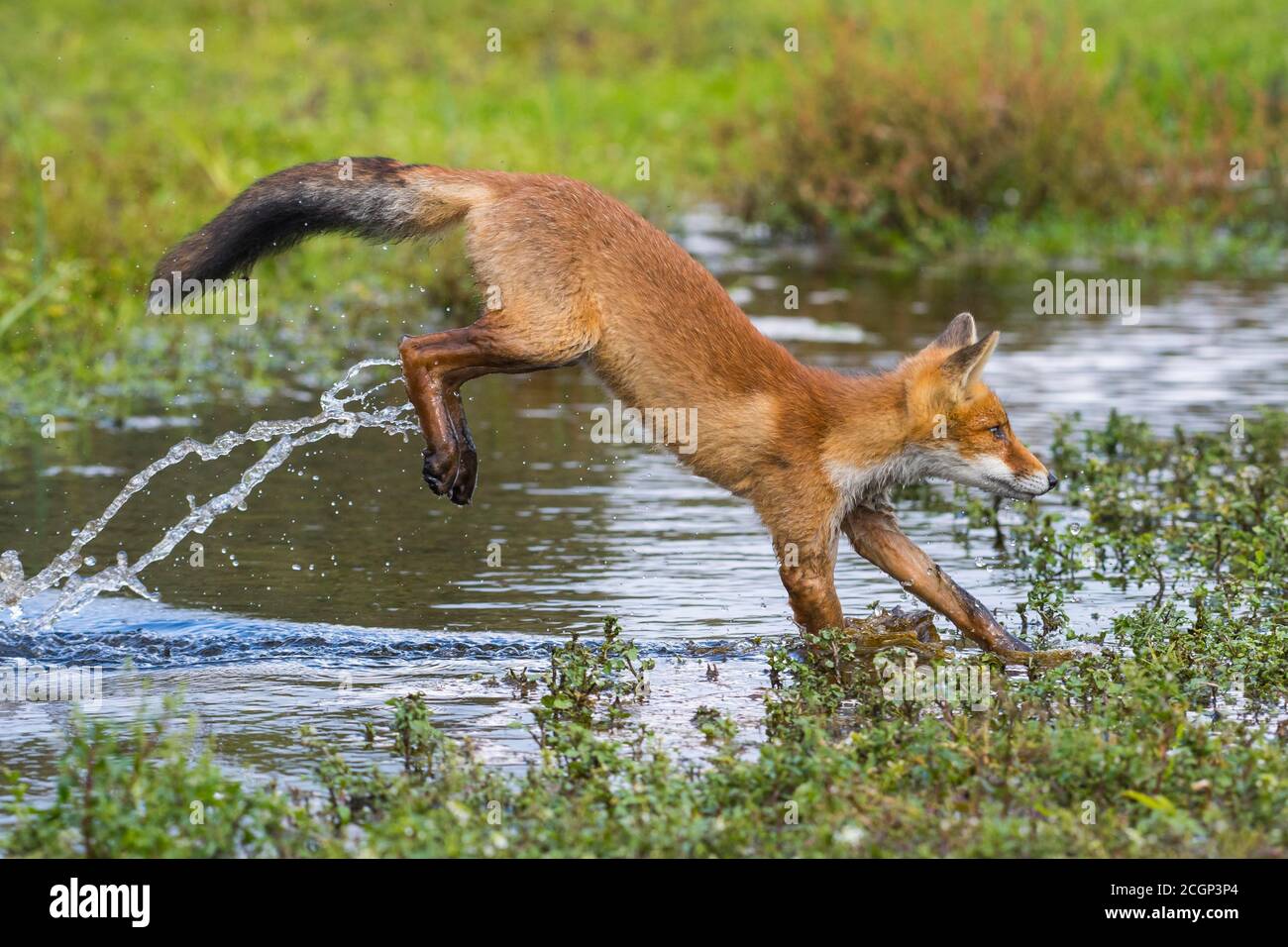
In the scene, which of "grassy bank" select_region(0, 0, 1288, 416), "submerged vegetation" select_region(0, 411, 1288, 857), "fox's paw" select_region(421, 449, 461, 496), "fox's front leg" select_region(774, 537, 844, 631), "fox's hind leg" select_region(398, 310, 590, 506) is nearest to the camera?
"submerged vegetation" select_region(0, 411, 1288, 857)

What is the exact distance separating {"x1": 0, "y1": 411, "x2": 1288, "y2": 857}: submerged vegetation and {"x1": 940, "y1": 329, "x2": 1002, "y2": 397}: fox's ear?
830 mm

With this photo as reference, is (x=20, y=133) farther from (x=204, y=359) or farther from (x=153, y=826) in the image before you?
(x=153, y=826)

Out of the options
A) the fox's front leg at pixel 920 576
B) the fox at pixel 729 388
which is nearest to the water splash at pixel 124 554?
the fox at pixel 729 388

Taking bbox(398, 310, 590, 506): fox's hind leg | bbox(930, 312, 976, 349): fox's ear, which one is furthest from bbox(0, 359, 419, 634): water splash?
bbox(930, 312, 976, 349): fox's ear

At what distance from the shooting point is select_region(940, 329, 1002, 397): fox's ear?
21.5 ft

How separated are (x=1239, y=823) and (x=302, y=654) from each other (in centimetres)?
336

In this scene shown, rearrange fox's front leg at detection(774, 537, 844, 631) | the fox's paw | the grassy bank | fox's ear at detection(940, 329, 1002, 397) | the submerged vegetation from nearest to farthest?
the submerged vegetation
fox's ear at detection(940, 329, 1002, 397)
fox's front leg at detection(774, 537, 844, 631)
the fox's paw
the grassy bank

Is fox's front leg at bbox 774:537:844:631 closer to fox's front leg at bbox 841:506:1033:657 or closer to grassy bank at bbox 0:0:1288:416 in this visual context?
fox's front leg at bbox 841:506:1033:657

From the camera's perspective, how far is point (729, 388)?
6.90m

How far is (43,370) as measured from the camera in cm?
1139

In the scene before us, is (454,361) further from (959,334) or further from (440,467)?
(959,334)

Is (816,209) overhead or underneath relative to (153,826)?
overhead

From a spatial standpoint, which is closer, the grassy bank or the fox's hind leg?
the fox's hind leg
